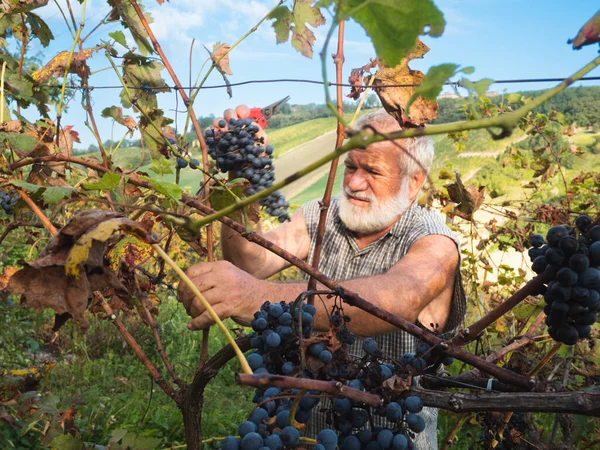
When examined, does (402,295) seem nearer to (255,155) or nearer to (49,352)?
(255,155)

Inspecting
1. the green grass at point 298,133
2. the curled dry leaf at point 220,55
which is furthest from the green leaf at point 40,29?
the green grass at point 298,133

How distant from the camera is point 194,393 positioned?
151 centimetres

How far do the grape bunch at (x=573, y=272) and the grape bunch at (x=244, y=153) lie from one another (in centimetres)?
121

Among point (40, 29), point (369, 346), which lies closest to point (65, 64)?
point (40, 29)

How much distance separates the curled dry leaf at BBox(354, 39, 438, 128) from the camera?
1265 mm

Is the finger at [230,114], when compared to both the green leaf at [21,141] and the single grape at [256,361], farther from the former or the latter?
the single grape at [256,361]

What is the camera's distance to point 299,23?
1923 mm

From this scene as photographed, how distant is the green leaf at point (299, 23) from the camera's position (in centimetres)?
189

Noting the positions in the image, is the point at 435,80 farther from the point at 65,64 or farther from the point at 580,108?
the point at 580,108

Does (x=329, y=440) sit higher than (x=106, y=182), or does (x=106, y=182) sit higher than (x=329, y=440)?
(x=106, y=182)

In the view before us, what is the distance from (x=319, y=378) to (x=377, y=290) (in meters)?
1.02

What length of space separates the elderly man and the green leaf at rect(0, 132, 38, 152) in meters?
0.76

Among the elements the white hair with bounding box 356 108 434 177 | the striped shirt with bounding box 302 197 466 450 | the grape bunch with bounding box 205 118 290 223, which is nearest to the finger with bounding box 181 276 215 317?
the grape bunch with bounding box 205 118 290 223

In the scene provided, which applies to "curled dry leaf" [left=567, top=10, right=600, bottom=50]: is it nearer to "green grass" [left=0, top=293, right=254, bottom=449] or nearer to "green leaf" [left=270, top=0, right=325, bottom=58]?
"green leaf" [left=270, top=0, right=325, bottom=58]
